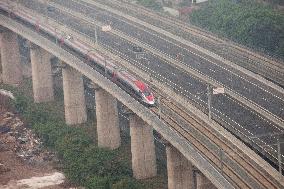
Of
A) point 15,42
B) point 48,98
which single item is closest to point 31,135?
point 48,98

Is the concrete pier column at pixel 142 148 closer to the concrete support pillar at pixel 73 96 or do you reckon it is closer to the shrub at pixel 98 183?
the shrub at pixel 98 183

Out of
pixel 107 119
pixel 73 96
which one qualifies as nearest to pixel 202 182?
pixel 107 119

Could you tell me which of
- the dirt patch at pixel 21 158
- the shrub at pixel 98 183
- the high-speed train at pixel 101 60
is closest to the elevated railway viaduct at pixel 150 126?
the high-speed train at pixel 101 60

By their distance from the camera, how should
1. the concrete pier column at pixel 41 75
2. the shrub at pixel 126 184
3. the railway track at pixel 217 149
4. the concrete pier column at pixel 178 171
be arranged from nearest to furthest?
the railway track at pixel 217 149
the concrete pier column at pixel 178 171
the shrub at pixel 126 184
the concrete pier column at pixel 41 75

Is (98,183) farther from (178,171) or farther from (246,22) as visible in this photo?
(246,22)

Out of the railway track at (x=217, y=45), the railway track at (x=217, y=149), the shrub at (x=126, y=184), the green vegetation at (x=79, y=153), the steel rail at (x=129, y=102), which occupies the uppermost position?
the steel rail at (x=129, y=102)

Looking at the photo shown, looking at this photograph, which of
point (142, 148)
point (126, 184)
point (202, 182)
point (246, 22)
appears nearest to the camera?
point (202, 182)
